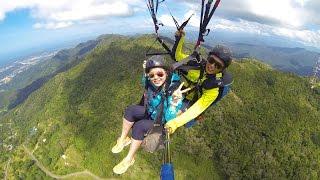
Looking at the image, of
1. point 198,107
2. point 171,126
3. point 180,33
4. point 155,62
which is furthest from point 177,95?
point 180,33

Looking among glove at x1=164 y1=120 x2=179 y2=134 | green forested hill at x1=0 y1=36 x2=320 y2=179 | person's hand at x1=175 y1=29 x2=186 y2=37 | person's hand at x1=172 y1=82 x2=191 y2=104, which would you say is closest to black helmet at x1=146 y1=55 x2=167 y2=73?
person's hand at x1=172 y1=82 x2=191 y2=104

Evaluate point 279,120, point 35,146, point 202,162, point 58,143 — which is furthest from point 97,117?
point 279,120

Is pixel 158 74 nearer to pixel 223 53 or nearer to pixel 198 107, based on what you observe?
pixel 198 107

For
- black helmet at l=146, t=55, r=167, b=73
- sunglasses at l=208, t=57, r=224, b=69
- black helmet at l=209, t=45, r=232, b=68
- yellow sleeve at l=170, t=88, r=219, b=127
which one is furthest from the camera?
sunglasses at l=208, t=57, r=224, b=69

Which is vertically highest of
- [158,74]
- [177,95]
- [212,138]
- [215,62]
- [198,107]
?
[215,62]

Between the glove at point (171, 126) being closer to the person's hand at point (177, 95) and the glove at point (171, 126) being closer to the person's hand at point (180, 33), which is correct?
the person's hand at point (177, 95)

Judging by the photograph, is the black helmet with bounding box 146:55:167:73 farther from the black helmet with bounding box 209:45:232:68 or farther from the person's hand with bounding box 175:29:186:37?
the person's hand with bounding box 175:29:186:37
